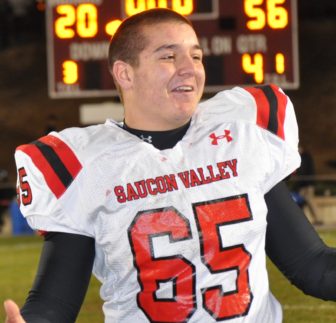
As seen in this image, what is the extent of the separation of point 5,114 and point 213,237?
99.1ft

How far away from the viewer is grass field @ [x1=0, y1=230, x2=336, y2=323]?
7191mm

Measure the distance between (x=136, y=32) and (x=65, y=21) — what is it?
939 cm

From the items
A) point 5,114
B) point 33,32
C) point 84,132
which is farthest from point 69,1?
point 33,32

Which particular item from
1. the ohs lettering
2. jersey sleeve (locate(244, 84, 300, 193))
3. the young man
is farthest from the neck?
jersey sleeve (locate(244, 84, 300, 193))

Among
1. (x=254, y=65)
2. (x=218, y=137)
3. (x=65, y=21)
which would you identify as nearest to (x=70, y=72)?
(x=65, y=21)

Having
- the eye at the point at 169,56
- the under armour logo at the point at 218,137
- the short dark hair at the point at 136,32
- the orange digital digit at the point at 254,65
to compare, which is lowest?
the orange digital digit at the point at 254,65

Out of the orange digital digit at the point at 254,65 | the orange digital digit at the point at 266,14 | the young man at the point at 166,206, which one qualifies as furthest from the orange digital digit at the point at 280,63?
the young man at the point at 166,206

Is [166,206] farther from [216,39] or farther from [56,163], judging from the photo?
[216,39]

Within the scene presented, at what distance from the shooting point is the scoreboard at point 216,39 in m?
11.8

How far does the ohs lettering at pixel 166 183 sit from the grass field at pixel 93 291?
4476 mm

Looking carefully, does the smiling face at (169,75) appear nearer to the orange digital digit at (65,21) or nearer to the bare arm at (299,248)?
the bare arm at (299,248)

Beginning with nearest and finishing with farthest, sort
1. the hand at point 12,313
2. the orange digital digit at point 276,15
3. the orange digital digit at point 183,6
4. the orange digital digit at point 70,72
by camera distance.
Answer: the hand at point 12,313, the orange digital digit at point 183,6, the orange digital digit at point 276,15, the orange digital digit at point 70,72

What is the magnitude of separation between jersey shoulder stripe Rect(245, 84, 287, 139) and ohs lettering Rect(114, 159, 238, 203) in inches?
9.0

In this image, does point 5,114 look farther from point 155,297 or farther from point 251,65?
point 155,297
